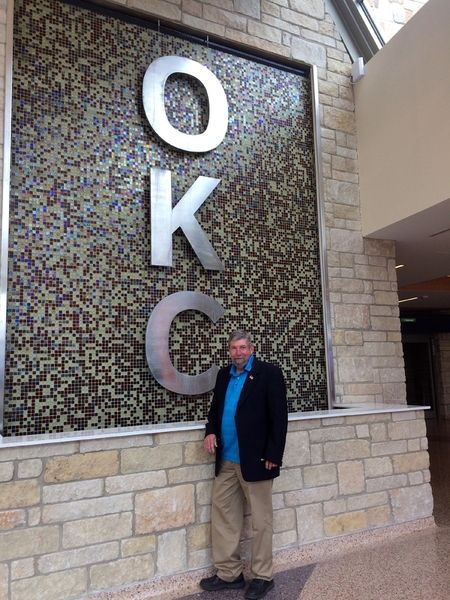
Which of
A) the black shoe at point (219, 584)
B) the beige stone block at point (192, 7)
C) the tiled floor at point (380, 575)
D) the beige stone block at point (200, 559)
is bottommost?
the tiled floor at point (380, 575)

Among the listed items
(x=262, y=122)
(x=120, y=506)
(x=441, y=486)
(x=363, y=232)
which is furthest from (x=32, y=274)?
(x=441, y=486)

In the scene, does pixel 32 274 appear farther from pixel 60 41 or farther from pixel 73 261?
pixel 60 41

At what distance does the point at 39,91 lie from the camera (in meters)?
3.64

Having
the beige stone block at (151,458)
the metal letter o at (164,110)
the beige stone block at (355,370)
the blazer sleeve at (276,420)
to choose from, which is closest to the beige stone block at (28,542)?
the beige stone block at (151,458)

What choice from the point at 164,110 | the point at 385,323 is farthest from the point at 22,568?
the point at 385,323

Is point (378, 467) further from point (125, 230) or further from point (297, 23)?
point (297, 23)

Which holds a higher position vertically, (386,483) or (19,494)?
(19,494)

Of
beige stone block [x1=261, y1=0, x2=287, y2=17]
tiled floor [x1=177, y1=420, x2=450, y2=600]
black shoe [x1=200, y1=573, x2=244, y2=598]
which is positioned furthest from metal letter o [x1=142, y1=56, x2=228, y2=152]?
tiled floor [x1=177, y1=420, x2=450, y2=600]

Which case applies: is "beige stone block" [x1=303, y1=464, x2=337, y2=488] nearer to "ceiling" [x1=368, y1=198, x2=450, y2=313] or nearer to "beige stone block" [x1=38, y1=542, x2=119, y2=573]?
"beige stone block" [x1=38, y1=542, x2=119, y2=573]

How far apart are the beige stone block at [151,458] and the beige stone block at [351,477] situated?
1.26m

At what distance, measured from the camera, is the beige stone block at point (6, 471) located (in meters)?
2.49

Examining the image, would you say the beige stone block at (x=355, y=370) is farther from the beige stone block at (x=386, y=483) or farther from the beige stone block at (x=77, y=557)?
the beige stone block at (x=77, y=557)

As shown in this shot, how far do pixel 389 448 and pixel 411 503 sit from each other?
476mm

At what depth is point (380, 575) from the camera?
2.94 m
